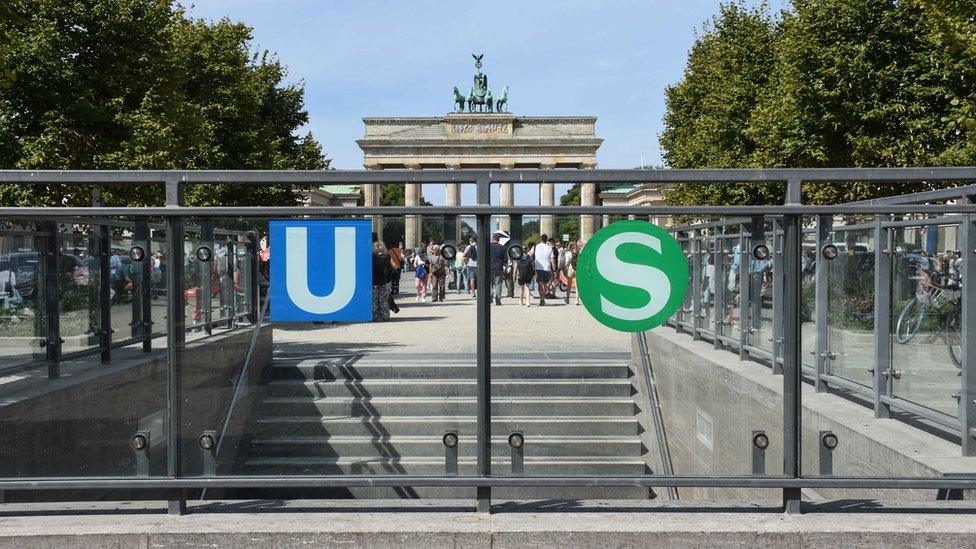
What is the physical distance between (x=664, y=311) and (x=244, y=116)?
1457 inches

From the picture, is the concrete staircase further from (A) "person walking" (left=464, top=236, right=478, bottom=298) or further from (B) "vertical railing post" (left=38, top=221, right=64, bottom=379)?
(B) "vertical railing post" (left=38, top=221, right=64, bottom=379)

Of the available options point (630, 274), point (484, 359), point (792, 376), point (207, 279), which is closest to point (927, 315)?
point (792, 376)

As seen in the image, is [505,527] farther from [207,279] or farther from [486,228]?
[207,279]

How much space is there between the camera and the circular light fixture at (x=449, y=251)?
5430mm

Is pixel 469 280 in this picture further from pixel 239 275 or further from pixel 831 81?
pixel 831 81

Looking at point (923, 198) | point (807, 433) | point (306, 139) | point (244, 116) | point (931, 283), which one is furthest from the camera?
point (306, 139)

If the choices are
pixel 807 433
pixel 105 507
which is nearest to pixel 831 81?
pixel 807 433

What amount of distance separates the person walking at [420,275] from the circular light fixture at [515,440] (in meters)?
0.92

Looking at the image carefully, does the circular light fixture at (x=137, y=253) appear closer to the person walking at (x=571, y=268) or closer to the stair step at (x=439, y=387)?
the stair step at (x=439, y=387)

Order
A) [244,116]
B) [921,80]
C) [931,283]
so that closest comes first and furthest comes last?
1. [931,283]
2. [921,80]
3. [244,116]

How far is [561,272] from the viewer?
18.2 feet

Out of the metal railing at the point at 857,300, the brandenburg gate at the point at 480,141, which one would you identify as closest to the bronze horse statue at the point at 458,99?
the brandenburg gate at the point at 480,141

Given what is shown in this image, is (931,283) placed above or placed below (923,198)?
below

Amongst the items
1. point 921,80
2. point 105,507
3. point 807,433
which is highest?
point 921,80
